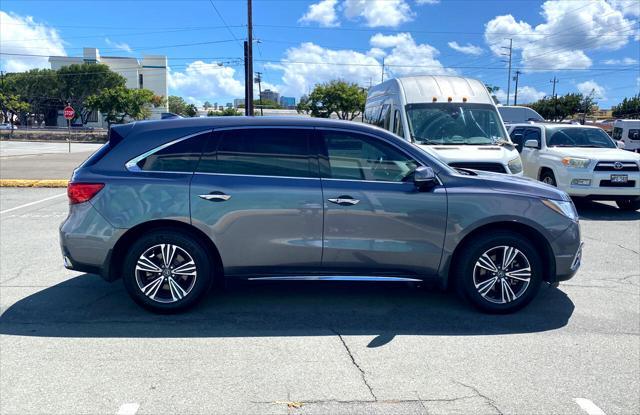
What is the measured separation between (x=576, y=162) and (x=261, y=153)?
841 centimetres

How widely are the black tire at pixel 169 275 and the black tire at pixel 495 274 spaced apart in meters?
2.36

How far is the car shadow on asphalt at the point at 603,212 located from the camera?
10.5 metres

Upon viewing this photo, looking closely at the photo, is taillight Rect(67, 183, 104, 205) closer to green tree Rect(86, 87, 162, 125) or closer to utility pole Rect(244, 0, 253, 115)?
utility pole Rect(244, 0, 253, 115)

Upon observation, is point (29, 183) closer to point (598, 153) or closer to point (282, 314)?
point (282, 314)

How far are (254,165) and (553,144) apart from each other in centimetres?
960

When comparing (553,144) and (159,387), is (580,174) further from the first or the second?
(159,387)

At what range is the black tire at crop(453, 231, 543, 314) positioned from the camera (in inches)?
189

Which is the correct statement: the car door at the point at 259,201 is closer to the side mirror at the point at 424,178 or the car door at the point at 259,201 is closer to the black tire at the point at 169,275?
the black tire at the point at 169,275

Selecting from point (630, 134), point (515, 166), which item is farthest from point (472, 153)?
point (630, 134)

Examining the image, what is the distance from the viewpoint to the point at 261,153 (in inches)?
189

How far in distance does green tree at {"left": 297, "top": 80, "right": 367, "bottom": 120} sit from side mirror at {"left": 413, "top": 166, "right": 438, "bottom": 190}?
5084 cm

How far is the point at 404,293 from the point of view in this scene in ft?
18.1

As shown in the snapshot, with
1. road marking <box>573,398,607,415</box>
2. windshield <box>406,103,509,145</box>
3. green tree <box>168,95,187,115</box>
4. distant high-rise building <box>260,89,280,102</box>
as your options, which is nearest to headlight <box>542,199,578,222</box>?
road marking <box>573,398,607,415</box>

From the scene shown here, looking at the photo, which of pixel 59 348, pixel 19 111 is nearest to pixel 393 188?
pixel 59 348
